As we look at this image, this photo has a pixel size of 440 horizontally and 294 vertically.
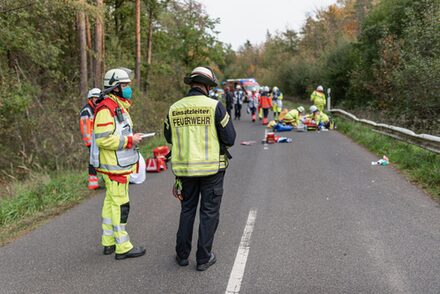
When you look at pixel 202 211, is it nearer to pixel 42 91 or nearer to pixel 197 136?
pixel 197 136

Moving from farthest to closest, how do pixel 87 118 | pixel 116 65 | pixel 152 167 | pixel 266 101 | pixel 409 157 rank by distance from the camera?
pixel 266 101 < pixel 116 65 < pixel 152 167 < pixel 409 157 < pixel 87 118

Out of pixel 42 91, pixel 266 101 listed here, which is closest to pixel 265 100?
pixel 266 101

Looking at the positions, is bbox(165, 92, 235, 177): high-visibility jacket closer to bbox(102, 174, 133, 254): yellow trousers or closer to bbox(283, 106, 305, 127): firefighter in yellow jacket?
bbox(102, 174, 133, 254): yellow trousers

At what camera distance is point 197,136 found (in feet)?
13.2

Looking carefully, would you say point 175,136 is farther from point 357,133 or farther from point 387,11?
point 387,11

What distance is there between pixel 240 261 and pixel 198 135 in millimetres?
1436

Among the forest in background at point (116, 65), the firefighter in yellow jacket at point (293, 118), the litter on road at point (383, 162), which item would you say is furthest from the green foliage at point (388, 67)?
the firefighter in yellow jacket at point (293, 118)

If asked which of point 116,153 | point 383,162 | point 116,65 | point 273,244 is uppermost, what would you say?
point 116,65

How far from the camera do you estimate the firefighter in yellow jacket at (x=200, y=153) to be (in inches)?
157

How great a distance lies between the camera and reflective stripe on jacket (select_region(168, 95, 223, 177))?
3.99 meters

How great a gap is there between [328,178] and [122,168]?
4.92m

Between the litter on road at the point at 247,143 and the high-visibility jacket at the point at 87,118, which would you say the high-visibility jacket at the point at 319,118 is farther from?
the high-visibility jacket at the point at 87,118

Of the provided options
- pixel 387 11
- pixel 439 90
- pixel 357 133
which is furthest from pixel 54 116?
pixel 387 11

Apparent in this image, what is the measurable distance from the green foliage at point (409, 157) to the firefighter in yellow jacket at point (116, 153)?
4.88 metres
